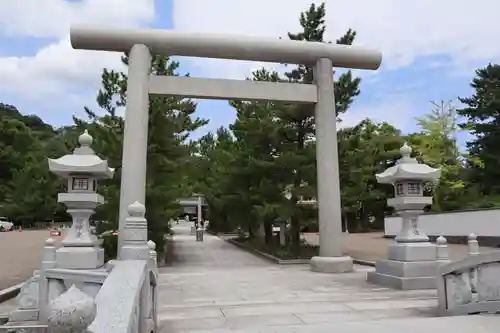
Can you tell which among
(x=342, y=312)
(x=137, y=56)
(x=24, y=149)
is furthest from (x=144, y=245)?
(x=24, y=149)

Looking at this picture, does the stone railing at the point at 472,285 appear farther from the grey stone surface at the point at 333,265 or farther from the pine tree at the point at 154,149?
the pine tree at the point at 154,149

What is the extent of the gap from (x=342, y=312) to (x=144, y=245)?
2.96m

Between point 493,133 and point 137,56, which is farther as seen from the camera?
point 493,133

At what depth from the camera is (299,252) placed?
15703 mm

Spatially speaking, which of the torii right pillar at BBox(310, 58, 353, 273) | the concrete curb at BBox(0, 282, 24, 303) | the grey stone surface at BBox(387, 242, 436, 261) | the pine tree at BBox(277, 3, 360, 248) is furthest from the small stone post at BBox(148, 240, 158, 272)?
the pine tree at BBox(277, 3, 360, 248)

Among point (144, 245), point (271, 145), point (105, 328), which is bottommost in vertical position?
point (105, 328)

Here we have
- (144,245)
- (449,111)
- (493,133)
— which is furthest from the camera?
(449,111)

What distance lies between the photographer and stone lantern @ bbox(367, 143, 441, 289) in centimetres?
857

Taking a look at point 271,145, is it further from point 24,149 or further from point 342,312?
point 24,149

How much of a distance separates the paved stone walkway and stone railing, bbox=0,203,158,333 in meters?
0.94

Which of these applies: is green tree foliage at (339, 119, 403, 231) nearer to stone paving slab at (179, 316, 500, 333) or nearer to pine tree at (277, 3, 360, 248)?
pine tree at (277, 3, 360, 248)

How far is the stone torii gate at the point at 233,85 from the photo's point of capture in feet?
37.5

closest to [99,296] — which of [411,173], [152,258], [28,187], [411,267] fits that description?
[152,258]

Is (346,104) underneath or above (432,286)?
above
